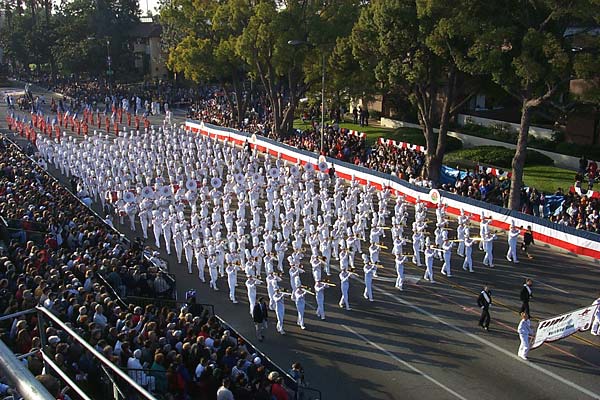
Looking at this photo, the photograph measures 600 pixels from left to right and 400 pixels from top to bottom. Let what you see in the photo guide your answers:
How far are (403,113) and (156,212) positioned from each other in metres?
27.1

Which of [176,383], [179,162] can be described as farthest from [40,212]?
[179,162]

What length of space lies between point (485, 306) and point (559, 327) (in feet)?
5.43

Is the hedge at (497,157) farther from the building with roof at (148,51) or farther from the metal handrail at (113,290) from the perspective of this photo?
the building with roof at (148,51)

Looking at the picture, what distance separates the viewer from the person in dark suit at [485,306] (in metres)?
14.1

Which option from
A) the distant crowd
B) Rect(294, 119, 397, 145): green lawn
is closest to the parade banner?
the distant crowd

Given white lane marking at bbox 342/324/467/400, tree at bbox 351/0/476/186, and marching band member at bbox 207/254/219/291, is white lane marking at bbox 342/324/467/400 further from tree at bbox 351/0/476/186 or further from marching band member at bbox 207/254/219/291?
tree at bbox 351/0/476/186

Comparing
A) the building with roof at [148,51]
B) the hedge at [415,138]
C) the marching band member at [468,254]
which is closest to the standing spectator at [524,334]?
the marching band member at [468,254]

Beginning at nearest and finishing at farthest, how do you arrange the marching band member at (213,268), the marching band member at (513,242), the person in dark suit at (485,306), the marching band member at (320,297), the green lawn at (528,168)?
1. the person in dark suit at (485,306)
2. the marching band member at (320,297)
3. the marching band member at (213,268)
4. the marching band member at (513,242)
5. the green lawn at (528,168)

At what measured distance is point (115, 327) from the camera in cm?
994

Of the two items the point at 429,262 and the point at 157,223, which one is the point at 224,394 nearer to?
the point at 429,262

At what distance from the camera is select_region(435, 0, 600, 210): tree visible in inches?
779

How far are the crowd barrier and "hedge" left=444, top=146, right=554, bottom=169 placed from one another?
296 inches

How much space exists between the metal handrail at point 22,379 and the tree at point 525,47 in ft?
65.1

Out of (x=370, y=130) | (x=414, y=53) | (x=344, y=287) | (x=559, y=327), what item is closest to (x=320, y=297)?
(x=344, y=287)
